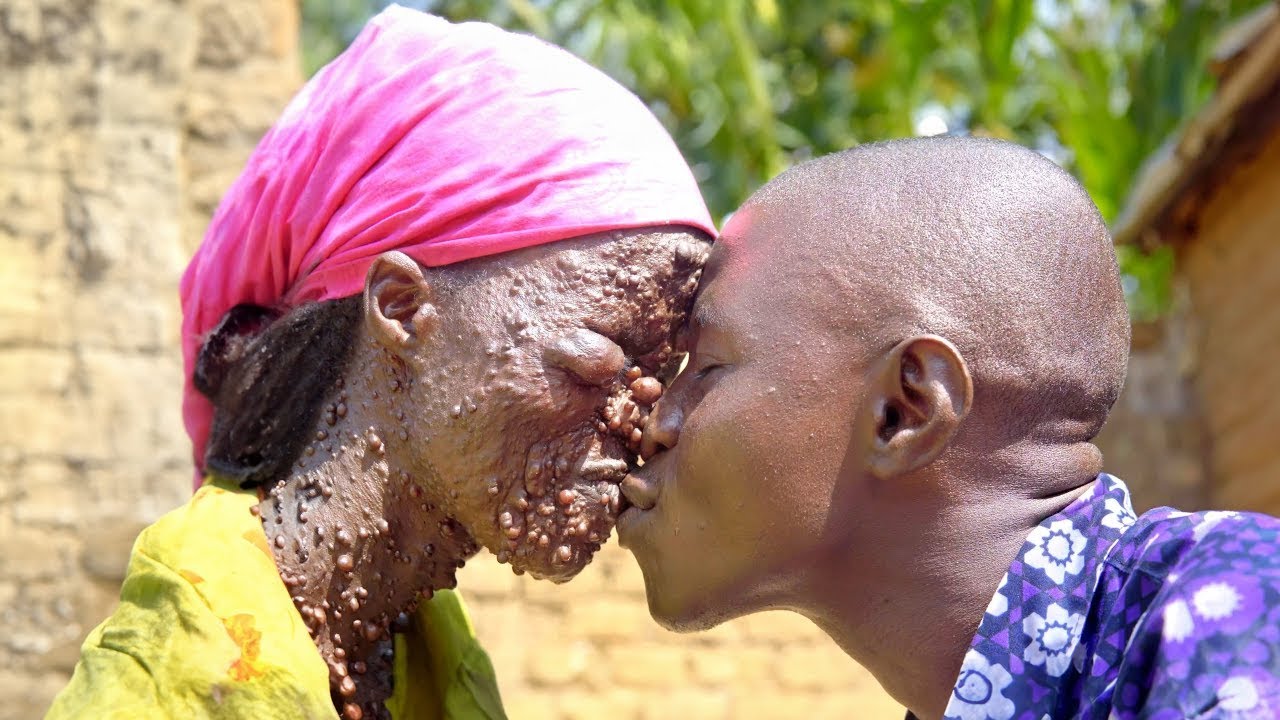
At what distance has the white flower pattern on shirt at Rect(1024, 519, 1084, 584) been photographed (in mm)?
1696

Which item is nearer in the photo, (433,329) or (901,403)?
(901,403)

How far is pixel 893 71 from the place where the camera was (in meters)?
9.59

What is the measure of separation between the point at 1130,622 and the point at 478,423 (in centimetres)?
95

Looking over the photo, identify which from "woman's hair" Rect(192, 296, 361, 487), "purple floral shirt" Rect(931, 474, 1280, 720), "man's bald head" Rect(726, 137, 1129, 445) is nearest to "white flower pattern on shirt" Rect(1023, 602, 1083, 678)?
"purple floral shirt" Rect(931, 474, 1280, 720)

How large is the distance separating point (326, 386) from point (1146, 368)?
615 centimetres

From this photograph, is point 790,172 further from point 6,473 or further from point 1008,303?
point 6,473

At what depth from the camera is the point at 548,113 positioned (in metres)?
2.07

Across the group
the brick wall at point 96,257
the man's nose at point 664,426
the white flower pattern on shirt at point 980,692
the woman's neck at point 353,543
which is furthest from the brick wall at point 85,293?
the white flower pattern on shirt at point 980,692

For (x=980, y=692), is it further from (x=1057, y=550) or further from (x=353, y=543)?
(x=353, y=543)

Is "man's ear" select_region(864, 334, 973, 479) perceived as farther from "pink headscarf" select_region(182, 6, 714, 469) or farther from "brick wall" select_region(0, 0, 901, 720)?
"brick wall" select_region(0, 0, 901, 720)

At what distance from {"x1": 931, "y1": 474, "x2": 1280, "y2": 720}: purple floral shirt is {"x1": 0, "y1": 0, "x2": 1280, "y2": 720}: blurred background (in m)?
2.23

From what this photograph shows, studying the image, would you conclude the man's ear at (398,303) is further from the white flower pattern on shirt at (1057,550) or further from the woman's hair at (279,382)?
the white flower pattern on shirt at (1057,550)

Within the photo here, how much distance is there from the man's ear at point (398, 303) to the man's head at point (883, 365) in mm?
418

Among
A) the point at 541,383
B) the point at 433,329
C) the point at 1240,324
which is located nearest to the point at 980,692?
the point at 541,383
